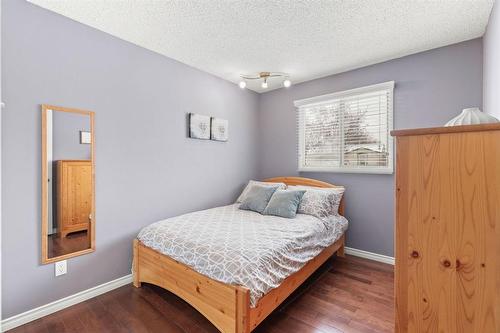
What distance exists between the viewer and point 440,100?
2.54m

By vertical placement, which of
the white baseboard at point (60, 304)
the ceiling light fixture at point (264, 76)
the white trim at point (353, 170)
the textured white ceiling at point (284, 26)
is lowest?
the white baseboard at point (60, 304)

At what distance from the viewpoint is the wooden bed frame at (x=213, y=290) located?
153cm

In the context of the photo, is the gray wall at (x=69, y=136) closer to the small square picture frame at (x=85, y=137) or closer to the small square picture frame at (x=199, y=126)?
the small square picture frame at (x=85, y=137)

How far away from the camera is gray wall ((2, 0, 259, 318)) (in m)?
1.80

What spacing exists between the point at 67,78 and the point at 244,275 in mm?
2215

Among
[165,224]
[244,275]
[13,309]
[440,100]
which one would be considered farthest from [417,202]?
[13,309]

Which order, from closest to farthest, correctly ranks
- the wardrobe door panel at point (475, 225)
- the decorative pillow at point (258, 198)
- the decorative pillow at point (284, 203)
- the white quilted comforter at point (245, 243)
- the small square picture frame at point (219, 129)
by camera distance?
1. the wardrobe door panel at point (475, 225)
2. the white quilted comforter at point (245, 243)
3. the decorative pillow at point (284, 203)
4. the decorative pillow at point (258, 198)
5. the small square picture frame at point (219, 129)

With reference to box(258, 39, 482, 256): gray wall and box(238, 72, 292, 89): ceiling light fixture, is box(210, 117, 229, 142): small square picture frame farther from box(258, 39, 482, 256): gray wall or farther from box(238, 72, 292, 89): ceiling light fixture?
box(258, 39, 482, 256): gray wall

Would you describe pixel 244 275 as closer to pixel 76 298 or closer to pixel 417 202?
pixel 417 202

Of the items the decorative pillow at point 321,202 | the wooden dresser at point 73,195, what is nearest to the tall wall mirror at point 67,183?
the wooden dresser at point 73,195

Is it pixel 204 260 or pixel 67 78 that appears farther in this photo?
pixel 67 78

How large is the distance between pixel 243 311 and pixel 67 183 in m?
1.83

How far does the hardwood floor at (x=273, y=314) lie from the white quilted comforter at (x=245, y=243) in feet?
1.20

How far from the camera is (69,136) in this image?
6.80ft
